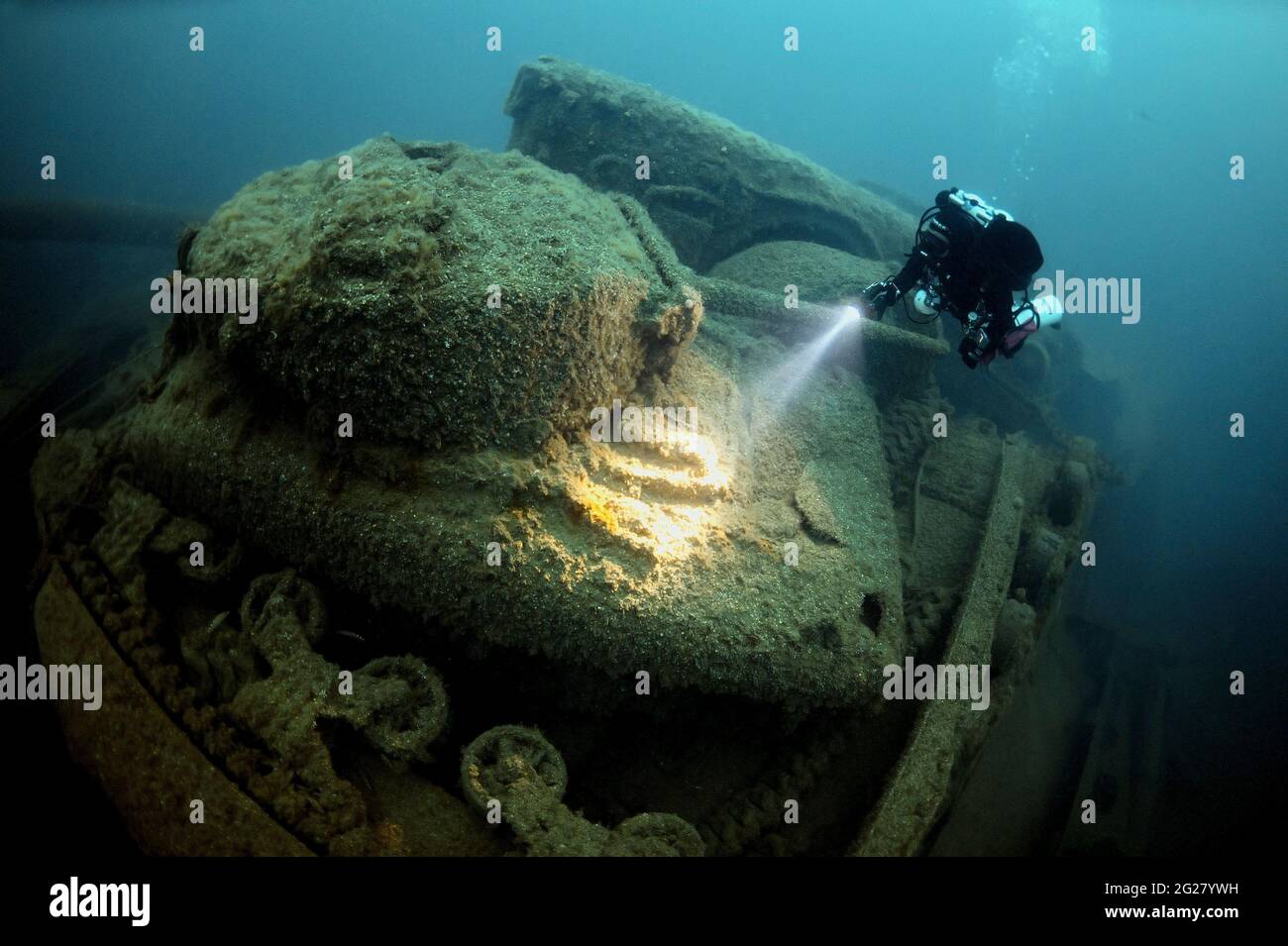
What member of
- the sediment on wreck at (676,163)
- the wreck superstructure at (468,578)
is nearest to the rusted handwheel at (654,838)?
the wreck superstructure at (468,578)

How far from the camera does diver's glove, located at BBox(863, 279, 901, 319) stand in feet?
16.2

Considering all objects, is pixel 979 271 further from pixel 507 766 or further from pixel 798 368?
pixel 507 766

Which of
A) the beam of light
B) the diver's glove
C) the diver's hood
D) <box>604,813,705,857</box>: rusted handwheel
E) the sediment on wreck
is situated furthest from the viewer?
the sediment on wreck

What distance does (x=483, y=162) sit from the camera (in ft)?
12.7

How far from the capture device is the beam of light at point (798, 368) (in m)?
4.25

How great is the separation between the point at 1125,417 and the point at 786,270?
15.6 meters

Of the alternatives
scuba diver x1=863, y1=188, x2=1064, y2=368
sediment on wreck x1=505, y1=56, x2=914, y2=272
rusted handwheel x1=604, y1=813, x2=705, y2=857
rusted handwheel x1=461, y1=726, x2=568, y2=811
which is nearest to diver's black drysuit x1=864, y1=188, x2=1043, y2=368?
scuba diver x1=863, y1=188, x2=1064, y2=368

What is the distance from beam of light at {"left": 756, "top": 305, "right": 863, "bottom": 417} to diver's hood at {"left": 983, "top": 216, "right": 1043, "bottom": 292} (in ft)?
3.63

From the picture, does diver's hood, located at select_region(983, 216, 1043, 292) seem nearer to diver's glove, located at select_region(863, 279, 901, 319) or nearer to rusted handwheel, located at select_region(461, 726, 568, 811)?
diver's glove, located at select_region(863, 279, 901, 319)

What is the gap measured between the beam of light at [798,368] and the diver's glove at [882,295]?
155 millimetres

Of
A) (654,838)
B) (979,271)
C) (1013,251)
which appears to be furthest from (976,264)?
(654,838)

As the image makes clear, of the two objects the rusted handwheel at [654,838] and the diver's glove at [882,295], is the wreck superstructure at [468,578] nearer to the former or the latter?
the rusted handwheel at [654,838]

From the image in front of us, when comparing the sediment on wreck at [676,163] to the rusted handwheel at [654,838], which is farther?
the sediment on wreck at [676,163]

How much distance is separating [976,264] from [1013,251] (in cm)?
25
